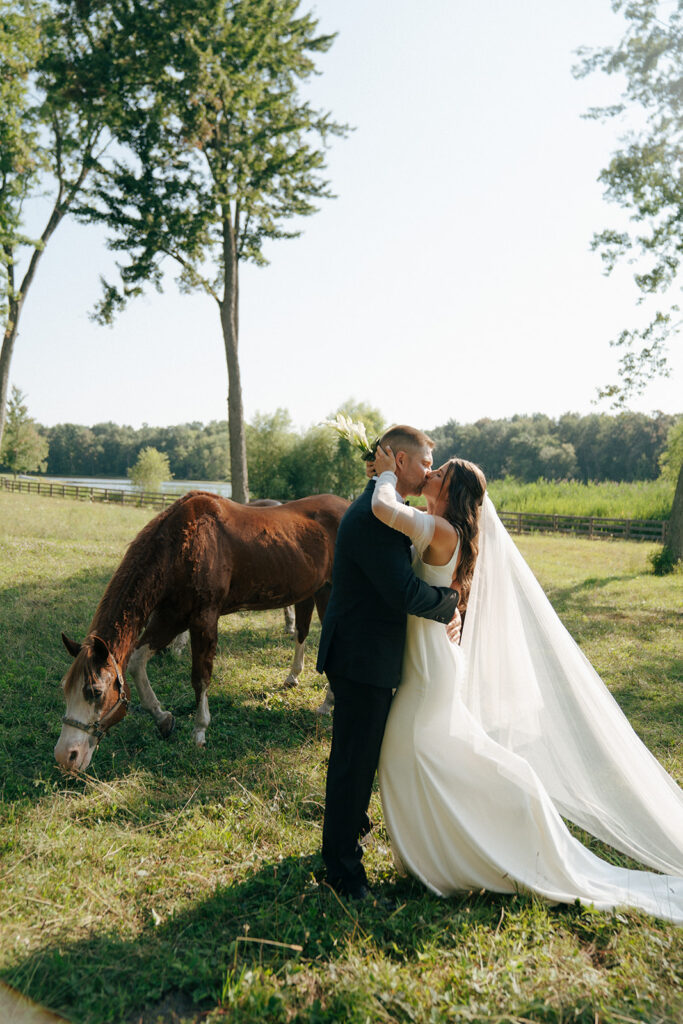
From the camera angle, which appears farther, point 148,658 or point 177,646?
point 177,646

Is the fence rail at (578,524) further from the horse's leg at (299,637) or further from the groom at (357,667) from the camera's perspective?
the groom at (357,667)

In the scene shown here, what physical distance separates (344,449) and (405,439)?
37070 millimetres

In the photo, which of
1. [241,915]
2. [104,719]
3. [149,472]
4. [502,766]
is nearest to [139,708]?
[104,719]

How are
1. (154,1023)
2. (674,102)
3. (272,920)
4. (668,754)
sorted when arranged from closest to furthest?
1. (154,1023)
2. (272,920)
3. (668,754)
4. (674,102)

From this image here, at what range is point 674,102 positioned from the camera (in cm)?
1642

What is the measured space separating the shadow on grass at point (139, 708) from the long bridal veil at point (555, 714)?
2240 mm

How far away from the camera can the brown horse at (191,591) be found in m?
4.32

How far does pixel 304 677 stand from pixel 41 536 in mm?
12945

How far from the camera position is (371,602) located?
3.36 metres

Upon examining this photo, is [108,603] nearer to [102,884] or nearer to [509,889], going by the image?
[102,884]

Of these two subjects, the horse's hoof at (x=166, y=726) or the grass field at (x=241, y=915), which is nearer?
the grass field at (x=241, y=915)

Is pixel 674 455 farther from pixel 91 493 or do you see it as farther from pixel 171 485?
pixel 171 485

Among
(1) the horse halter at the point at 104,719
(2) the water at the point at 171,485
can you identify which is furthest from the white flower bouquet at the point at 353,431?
(2) the water at the point at 171,485

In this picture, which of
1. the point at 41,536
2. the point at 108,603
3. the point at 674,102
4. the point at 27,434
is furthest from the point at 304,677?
the point at 27,434
